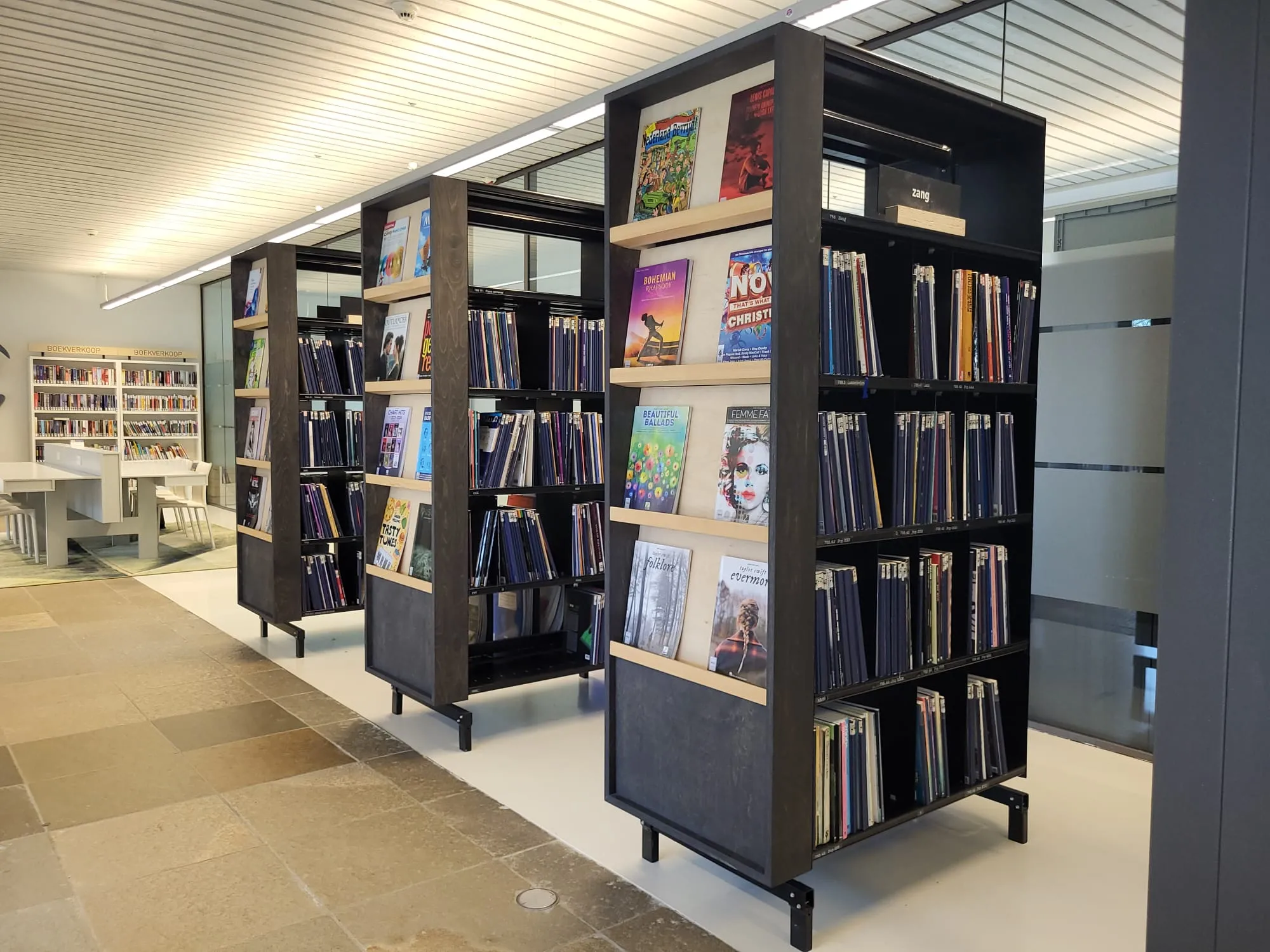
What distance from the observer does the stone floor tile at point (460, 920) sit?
98.1 inches

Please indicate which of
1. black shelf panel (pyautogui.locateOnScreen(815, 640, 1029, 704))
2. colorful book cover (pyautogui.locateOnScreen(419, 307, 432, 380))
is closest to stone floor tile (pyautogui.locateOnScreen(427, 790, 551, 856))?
black shelf panel (pyautogui.locateOnScreen(815, 640, 1029, 704))

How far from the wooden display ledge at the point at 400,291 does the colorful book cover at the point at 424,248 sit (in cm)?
5

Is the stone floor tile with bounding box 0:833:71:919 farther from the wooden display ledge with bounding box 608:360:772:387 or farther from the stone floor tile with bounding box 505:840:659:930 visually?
the wooden display ledge with bounding box 608:360:772:387

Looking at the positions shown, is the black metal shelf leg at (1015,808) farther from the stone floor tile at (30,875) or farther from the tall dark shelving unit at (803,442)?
the stone floor tile at (30,875)

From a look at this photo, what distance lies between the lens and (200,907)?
8.79 feet

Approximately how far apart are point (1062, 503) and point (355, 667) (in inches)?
149

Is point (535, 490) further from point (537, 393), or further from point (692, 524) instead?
point (692, 524)

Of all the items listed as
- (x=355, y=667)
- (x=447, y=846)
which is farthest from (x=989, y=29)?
(x=355, y=667)

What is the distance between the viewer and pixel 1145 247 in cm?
376

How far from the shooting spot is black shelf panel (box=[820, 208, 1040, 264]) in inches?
98.5

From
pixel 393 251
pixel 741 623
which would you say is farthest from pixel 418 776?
pixel 393 251

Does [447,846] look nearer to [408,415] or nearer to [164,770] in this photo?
[164,770]

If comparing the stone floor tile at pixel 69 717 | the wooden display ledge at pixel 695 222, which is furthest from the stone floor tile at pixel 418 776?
the wooden display ledge at pixel 695 222

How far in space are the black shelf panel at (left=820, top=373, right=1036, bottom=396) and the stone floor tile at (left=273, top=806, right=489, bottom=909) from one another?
1.86 metres
